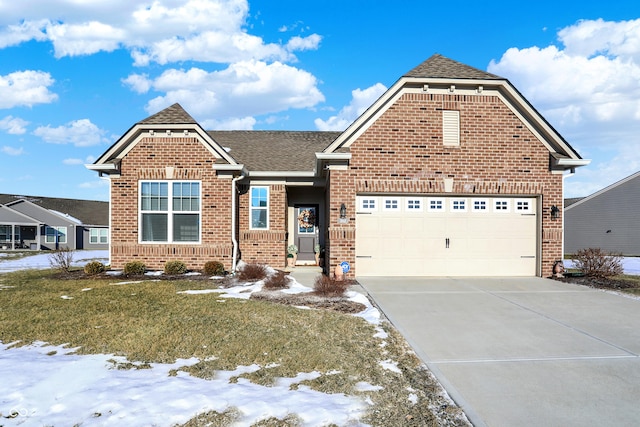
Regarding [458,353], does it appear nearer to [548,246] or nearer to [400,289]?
[400,289]

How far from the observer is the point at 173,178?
44.7 feet

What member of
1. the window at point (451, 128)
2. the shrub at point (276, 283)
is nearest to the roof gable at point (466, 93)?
the window at point (451, 128)

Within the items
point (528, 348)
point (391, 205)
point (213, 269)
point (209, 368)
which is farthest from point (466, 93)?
point (209, 368)

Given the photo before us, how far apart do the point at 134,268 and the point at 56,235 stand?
96.0 feet

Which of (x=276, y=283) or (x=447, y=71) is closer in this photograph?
(x=276, y=283)

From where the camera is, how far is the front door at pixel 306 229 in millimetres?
16516

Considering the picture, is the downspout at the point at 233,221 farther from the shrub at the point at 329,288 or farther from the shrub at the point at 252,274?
the shrub at the point at 329,288

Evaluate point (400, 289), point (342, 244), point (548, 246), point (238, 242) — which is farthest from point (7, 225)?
point (548, 246)

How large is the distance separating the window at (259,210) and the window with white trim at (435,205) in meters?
5.82

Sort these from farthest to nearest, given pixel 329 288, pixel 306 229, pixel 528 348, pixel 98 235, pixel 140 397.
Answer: pixel 98 235, pixel 306 229, pixel 329 288, pixel 528 348, pixel 140 397

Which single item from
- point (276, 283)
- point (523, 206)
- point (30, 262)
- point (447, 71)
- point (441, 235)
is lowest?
point (30, 262)

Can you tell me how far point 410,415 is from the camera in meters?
3.82

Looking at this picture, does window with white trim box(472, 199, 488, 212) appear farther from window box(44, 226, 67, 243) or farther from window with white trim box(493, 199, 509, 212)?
window box(44, 226, 67, 243)

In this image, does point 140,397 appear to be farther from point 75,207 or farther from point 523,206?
point 75,207
